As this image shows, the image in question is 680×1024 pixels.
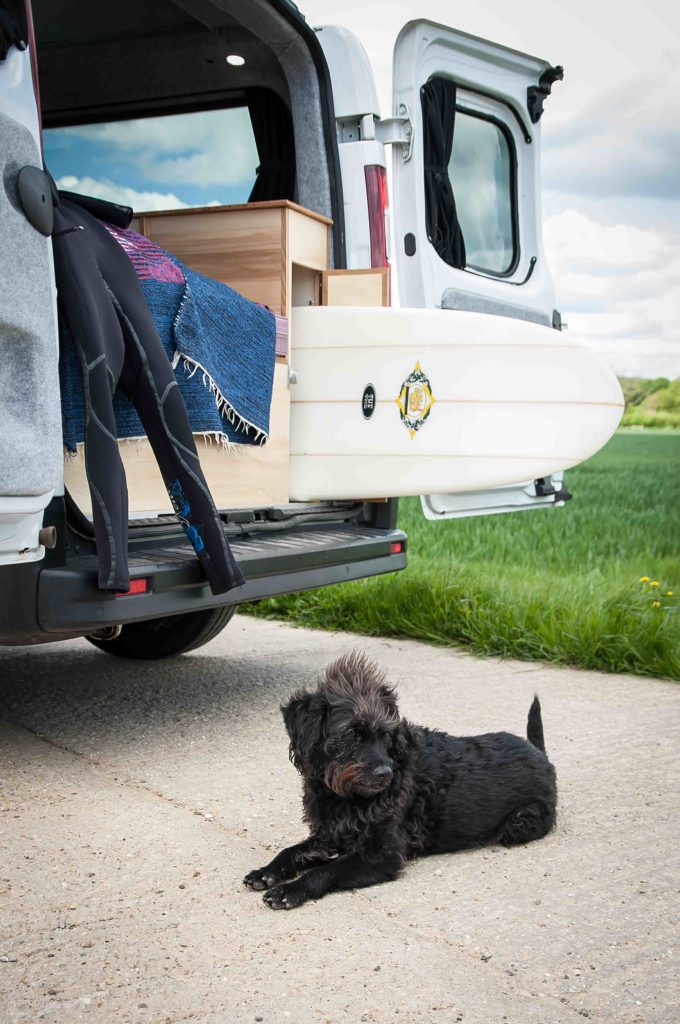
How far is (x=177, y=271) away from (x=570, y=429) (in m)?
1.67

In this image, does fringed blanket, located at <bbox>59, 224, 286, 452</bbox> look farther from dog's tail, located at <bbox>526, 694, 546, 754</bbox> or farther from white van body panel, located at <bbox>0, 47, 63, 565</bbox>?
dog's tail, located at <bbox>526, 694, 546, 754</bbox>

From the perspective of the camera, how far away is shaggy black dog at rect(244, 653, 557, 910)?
2.56 metres

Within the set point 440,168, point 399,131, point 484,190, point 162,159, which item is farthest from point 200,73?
point 484,190

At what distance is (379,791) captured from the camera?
2.60 meters

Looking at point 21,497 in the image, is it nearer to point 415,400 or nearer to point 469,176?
point 415,400

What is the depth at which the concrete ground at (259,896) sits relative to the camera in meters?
2.11

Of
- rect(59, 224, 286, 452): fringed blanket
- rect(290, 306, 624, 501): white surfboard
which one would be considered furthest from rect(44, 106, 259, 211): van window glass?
rect(59, 224, 286, 452): fringed blanket

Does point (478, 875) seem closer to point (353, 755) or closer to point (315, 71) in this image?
point (353, 755)

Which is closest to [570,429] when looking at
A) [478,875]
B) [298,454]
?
[298,454]

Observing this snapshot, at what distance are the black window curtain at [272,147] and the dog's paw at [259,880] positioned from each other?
10.3 feet

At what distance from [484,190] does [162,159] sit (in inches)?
61.4

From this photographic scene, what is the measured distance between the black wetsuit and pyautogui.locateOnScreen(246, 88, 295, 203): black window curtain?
1704 mm

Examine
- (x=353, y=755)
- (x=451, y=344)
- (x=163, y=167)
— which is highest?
(x=163, y=167)

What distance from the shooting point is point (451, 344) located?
415 centimetres
